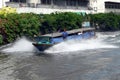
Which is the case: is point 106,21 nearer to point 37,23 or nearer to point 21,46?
point 37,23

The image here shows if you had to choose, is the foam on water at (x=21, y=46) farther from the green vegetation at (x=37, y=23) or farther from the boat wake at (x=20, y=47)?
the green vegetation at (x=37, y=23)

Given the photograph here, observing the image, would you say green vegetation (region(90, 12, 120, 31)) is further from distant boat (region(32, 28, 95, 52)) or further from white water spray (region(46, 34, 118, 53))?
distant boat (region(32, 28, 95, 52))

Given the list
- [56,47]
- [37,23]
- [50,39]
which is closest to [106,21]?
[37,23]

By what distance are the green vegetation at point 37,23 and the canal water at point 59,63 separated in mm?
1840

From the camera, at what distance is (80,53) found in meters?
38.4

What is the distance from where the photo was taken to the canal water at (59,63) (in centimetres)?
2548

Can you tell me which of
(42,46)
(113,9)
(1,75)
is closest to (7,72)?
(1,75)

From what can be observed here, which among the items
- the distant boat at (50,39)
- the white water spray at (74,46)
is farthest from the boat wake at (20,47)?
the white water spray at (74,46)

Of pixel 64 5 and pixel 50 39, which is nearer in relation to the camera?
pixel 50 39

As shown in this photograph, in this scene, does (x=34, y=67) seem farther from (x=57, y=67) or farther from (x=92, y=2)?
(x=92, y=2)

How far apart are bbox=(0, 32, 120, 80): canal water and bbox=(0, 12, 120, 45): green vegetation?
Result: 184 cm

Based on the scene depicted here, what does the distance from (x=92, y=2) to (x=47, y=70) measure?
56504mm

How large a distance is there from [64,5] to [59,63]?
1783 inches

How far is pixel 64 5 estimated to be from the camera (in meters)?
75.6
